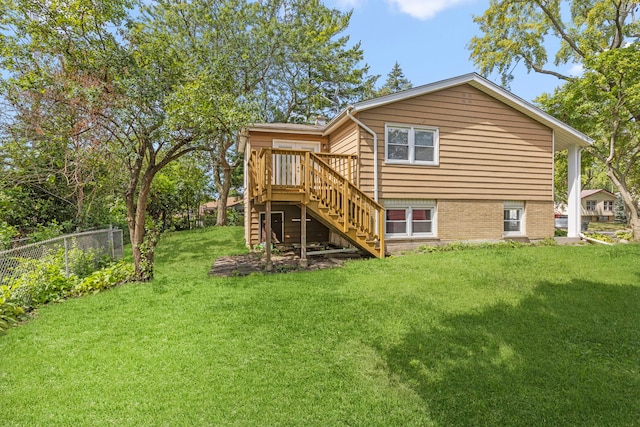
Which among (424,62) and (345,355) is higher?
(424,62)

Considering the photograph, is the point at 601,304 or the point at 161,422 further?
the point at 601,304

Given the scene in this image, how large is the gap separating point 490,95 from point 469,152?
215 centimetres

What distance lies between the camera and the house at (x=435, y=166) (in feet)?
28.7

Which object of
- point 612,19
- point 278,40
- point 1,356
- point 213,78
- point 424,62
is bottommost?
point 1,356

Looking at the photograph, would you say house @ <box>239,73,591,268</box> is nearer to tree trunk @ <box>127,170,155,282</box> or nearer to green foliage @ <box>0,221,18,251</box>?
tree trunk @ <box>127,170,155,282</box>

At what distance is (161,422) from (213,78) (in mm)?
6989

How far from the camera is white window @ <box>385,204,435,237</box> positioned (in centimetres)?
984

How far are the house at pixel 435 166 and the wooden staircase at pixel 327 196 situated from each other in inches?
1.3

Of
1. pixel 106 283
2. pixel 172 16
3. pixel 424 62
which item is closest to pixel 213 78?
pixel 106 283

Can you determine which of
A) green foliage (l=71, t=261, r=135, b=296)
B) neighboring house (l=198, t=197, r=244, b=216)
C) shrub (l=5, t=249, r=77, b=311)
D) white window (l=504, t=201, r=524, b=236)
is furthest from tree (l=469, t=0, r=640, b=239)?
neighboring house (l=198, t=197, r=244, b=216)

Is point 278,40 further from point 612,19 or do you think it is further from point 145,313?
point 145,313

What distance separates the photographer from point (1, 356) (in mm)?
3674

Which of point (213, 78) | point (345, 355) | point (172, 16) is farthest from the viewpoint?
point (172, 16)

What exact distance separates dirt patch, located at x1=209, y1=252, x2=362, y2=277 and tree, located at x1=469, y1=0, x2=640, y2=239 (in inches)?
508
